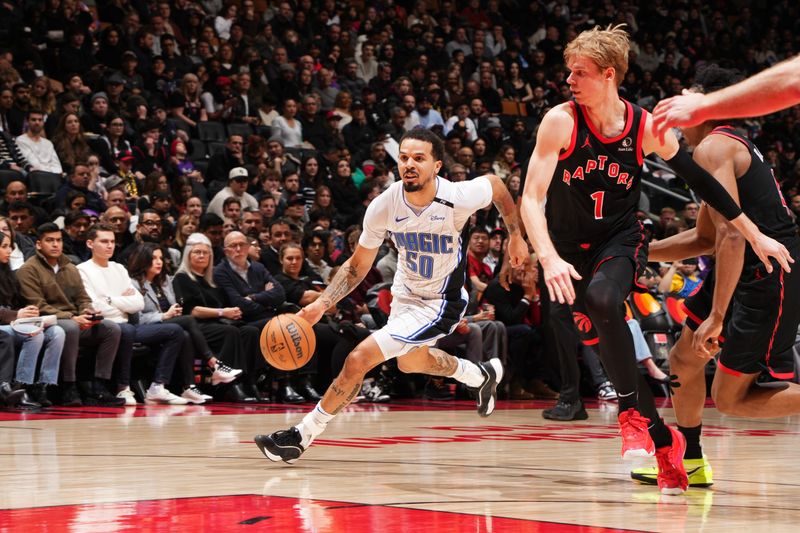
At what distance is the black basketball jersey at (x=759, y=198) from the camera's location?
4707 mm

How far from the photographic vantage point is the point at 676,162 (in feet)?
14.6

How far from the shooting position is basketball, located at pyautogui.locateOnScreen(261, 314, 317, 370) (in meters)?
5.37

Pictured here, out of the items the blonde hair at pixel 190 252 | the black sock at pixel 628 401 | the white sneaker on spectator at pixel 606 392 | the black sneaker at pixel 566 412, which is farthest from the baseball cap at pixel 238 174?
the black sock at pixel 628 401

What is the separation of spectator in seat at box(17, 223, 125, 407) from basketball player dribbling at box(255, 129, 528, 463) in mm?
3769

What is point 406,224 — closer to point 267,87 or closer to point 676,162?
point 676,162

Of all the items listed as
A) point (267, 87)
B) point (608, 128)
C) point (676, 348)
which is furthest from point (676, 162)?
point (267, 87)

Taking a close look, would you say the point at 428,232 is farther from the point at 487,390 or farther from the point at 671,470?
the point at 671,470

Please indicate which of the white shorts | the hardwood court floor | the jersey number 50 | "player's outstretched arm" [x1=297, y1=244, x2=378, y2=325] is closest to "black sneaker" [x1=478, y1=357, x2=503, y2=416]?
the hardwood court floor

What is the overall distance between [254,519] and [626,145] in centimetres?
226

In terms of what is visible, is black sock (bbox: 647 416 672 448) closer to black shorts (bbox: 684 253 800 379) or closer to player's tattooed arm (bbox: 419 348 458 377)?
black shorts (bbox: 684 253 800 379)

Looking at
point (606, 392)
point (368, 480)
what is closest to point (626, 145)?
point (368, 480)

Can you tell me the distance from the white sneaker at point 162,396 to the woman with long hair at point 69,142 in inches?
127

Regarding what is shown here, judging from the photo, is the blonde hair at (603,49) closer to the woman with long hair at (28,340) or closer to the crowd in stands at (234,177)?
the crowd in stands at (234,177)

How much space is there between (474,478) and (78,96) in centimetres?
912
